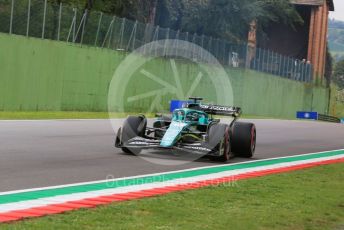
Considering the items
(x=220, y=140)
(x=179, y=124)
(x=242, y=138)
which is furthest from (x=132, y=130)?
(x=242, y=138)

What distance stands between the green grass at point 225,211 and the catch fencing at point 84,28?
68.8 feet

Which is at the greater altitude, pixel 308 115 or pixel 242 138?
pixel 242 138

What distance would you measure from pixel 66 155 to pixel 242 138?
155 inches

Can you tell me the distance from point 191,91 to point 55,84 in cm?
1064

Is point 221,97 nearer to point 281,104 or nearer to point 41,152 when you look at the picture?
point 41,152

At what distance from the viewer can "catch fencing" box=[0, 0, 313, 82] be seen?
29828 mm

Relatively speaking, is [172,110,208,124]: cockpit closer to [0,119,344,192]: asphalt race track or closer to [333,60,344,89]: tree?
[0,119,344,192]: asphalt race track

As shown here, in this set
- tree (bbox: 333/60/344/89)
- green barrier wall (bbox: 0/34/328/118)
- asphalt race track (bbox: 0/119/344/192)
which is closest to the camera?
asphalt race track (bbox: 0/119/344/192)

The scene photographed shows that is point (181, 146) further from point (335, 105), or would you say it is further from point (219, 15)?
point (335, 105)

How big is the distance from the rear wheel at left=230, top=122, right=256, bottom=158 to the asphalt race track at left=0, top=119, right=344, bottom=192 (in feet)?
1.11

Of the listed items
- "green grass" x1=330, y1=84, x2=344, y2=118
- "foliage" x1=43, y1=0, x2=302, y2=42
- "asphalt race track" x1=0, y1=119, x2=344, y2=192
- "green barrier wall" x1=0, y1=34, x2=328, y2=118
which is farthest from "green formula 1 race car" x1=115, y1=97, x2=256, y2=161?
"green grass" x1=330, y1=84, x2=344, y2=118

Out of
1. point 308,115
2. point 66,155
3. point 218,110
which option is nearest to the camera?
point 66,155

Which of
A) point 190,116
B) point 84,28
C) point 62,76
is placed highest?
point 84,28

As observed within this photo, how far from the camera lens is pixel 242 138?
1486 cm
